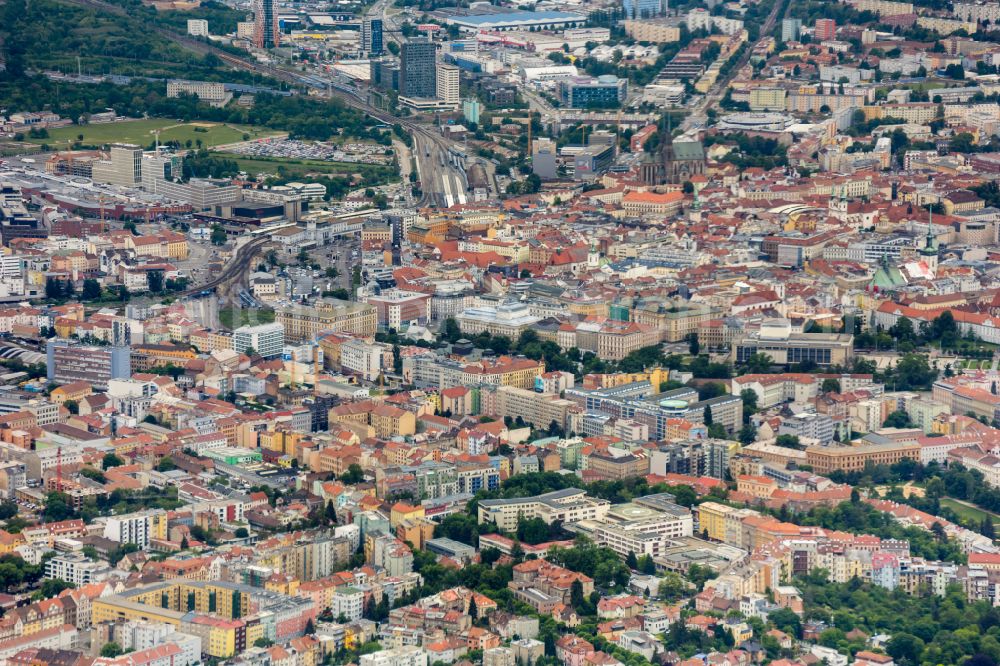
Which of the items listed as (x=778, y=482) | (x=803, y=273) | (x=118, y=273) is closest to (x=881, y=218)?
(x=803, y=273)

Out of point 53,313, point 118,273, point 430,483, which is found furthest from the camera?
point 118,273

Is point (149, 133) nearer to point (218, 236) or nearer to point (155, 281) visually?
point (218, 236)

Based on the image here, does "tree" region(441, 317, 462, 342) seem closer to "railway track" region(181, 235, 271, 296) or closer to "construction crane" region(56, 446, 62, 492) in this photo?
"railway track" region(181, 235, 271, 296)

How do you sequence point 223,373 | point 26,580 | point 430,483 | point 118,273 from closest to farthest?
1. point 26,580
2. point 430,483
3. point 223,373
4. point 118,273

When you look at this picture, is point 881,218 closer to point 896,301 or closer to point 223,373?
point 896,301

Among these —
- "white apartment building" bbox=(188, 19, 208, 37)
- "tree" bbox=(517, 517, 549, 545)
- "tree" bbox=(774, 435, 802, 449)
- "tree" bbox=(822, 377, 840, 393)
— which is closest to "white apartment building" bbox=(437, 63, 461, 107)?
"white apartment building" bbox=(188, 19, 208, 37)

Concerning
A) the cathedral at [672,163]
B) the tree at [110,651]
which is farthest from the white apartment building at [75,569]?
the cathedral at [672,163]
